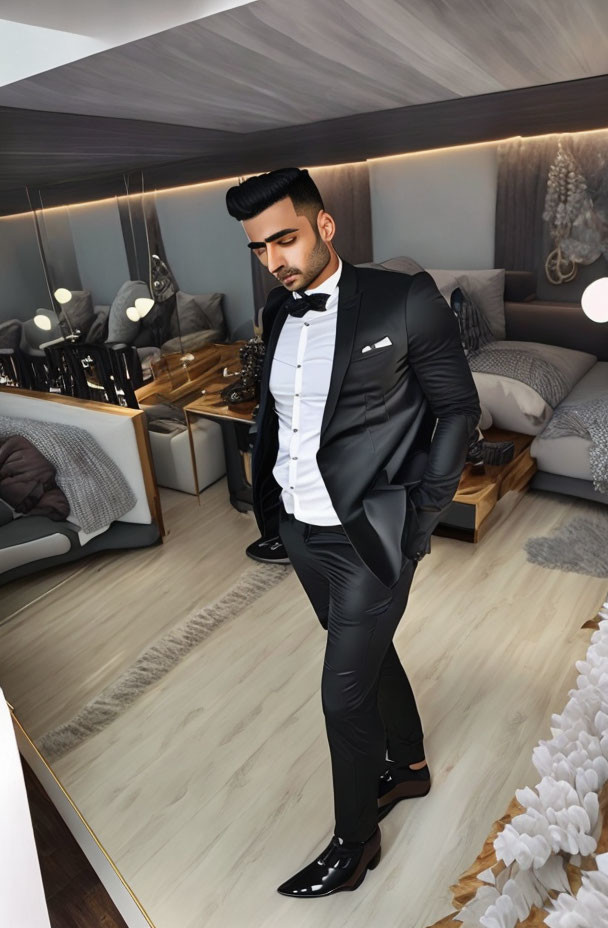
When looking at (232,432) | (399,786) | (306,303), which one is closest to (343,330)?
(306,303)

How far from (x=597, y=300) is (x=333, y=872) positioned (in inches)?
93.6

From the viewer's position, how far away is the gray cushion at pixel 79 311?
2.52 metres

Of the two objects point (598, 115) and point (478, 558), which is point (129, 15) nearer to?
point (598, 115)

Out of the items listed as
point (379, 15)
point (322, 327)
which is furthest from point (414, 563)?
point (379, 15)

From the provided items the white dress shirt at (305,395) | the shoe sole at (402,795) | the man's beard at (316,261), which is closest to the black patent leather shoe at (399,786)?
the shoe sole at (402,795)

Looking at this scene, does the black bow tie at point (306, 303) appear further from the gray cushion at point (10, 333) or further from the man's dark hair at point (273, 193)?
A: the gray cushion at point (10, 333)

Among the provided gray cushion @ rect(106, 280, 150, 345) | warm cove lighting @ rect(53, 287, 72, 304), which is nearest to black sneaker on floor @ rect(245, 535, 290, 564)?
gray cushion @ rect(106, 280, 150, 345)

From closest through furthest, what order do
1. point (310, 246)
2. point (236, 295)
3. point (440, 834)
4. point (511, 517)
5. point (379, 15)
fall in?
point (310, 246) < point (379, 15) < point (440, 834) < point (236, 295) < point (511, 517)

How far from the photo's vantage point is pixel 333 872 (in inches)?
62.9

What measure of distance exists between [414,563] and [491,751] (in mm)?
835

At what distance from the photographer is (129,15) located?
58.6 inches

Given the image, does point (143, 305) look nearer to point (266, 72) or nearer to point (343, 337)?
point (266, 72)

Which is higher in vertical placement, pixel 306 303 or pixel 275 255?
pixel 275 255

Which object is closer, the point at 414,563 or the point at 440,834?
the point at 414,563
